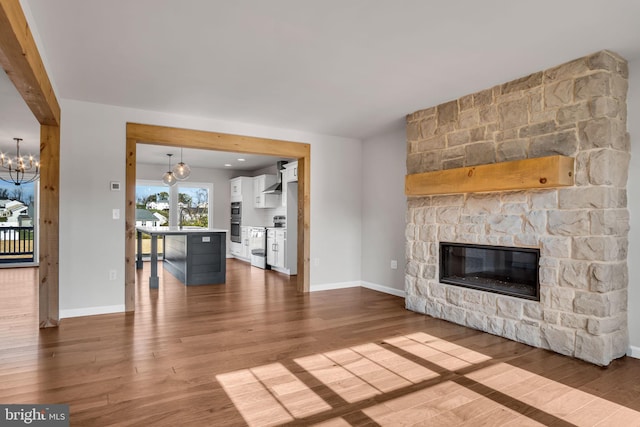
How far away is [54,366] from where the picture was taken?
2.83 m

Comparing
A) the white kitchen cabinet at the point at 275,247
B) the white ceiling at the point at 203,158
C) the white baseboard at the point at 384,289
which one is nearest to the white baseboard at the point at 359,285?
the white baseboard at the point at 384,289

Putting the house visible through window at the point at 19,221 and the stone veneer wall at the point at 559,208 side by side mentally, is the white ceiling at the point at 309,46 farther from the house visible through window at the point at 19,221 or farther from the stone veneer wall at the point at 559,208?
the house visible through window at the point at 19,221

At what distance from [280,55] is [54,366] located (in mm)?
2985

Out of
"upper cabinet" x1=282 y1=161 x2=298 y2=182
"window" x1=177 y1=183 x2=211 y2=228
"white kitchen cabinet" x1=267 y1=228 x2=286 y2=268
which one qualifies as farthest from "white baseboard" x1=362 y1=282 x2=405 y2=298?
"window" x1=177 y1=183 x2=211 y2=228

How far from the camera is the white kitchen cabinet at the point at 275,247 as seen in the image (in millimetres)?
7453

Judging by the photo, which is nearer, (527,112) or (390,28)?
(390,28)

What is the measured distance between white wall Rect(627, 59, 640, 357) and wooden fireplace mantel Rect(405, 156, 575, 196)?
1.70ft

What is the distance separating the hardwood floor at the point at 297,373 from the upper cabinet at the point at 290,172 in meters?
3.63

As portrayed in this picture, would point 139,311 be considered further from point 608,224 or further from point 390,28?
point 608,224

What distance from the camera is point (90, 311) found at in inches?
168

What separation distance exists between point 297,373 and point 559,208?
2.55 m

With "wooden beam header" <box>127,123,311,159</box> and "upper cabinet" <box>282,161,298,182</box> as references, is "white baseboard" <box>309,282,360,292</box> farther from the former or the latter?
"upper cabinet" <box>282,161,298,182</box>

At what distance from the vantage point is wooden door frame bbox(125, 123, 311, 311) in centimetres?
444

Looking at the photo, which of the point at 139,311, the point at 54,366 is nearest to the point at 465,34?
the point at 54,366
